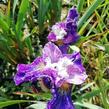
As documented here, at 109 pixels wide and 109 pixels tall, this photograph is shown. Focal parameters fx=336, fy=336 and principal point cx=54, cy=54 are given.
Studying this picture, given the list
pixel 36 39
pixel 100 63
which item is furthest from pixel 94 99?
pixel 36 39

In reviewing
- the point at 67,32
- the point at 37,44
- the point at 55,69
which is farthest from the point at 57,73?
the point at 37,44

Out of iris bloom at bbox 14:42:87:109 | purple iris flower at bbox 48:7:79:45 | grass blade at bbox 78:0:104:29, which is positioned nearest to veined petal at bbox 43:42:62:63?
iris bloom at bbox 14:42:87:109

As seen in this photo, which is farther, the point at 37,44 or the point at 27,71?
the point at 37,44

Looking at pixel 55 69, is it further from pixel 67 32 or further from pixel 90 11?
pixel 90 11

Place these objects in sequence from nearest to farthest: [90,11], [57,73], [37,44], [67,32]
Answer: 1. [57,73]
2. [67,32]
3. [90,11]
4. [37,44]

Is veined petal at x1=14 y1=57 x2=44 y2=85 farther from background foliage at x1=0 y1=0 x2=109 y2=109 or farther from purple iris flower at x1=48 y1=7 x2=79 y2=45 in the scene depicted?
background foliage at x1=0 y1=0 x2=109 y2=109

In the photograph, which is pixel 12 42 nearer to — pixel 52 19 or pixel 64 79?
pixel 52 19

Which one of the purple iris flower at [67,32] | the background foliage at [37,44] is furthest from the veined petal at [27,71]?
the background foliage at [37,44]

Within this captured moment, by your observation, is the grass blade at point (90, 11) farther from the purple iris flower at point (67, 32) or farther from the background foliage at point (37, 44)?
the purple iris flower at point (67, 32)
